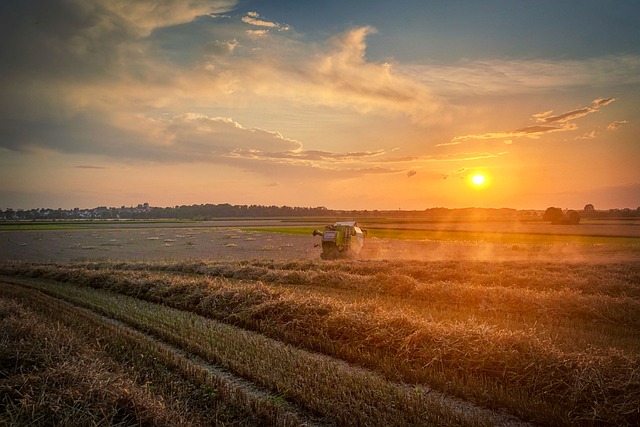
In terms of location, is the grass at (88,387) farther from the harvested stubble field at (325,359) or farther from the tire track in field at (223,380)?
the tire track in field at (223,380)

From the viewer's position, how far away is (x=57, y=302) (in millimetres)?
11484

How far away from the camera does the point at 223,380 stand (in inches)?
229

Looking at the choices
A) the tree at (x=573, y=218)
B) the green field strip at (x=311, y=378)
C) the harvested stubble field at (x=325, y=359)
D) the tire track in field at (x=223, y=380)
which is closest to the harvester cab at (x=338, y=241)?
the harvested stubble field at (x=325, y=359)

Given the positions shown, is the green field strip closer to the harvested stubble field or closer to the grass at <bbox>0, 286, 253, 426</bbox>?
the harvested stubble field

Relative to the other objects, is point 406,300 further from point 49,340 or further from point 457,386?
point 49,340

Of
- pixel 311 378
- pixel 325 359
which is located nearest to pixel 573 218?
pixel 325 359

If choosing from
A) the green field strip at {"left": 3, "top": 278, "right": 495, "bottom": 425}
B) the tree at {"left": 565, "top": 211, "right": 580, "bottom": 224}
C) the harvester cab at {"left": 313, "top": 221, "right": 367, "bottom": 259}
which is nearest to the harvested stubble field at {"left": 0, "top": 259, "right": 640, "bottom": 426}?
the green field strip at {"left": 3, "top": 278, "right": 495, "bottom": 425}

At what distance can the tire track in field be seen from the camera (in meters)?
4.79

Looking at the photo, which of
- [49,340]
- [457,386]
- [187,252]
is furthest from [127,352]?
[187,252]

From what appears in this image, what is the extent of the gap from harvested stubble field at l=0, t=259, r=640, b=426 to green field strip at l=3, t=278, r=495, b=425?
0.02m

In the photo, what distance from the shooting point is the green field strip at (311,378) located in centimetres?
478

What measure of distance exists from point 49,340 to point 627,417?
323 inches

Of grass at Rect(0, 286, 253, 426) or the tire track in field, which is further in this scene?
the tire track in field

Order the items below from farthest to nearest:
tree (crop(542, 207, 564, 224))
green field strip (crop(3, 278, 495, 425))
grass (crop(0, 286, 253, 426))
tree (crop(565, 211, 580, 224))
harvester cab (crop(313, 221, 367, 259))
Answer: tree (crop(542, 207, 564, 224)) → tree (crop(565, 211, 580, 224)) → harvester cab (crop(313, 221, 367, 259)) → green field strip (crop(3, 278, 495, 425)) → grass (crop(0, 286, 253, 426))
